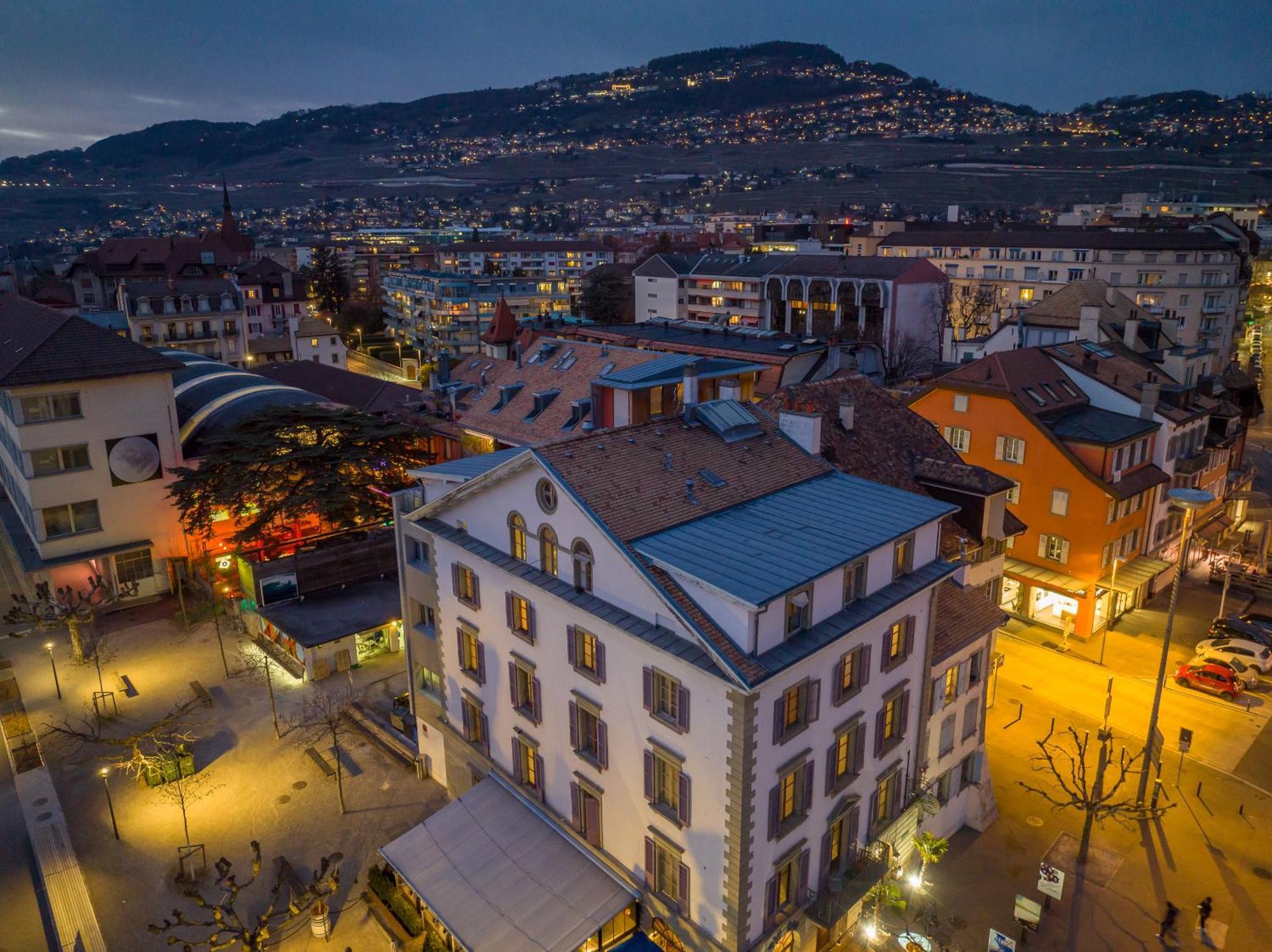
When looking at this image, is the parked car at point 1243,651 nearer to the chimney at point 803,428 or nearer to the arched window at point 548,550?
the chimney at point 803,428

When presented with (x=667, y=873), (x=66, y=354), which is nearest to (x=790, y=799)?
(x=667, y=873)

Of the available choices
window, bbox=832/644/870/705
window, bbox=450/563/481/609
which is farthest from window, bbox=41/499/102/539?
window, bbox=832/644/870/705

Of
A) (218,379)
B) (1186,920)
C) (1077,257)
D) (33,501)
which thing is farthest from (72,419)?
(1077,257)

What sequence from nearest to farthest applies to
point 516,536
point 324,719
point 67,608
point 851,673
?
point 851,673 → point 516,536 → point 324,719 → point 67,608

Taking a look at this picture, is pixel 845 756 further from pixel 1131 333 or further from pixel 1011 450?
pixel 1131 333

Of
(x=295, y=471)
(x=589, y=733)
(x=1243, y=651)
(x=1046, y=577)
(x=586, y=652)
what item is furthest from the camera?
(x=295, y=471)

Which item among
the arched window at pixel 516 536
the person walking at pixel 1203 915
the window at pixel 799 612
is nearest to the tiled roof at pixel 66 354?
the arched window at pixel 516 536

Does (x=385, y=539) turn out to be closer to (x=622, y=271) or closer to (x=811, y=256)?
(x=811, y=256)
